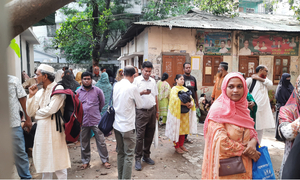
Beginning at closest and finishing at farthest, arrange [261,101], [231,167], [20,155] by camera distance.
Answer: [231,167] → [20,155] → [261,101]

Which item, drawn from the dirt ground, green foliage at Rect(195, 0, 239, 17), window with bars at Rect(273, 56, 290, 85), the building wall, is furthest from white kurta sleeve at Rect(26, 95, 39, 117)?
window with bars at Rect(273, 56, 290, 85)

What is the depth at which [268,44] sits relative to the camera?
34.5 feet

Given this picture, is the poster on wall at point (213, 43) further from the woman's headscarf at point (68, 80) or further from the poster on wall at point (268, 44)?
the woman's headscarf at point (68, 80)

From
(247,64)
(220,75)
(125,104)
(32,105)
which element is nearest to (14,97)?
(32,105)

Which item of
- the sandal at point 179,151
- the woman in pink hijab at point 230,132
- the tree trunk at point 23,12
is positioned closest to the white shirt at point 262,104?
the sandal at point 179,151

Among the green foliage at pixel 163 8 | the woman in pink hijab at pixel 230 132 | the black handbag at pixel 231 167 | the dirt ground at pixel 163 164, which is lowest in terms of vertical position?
the dirt ground at pixel 163 164

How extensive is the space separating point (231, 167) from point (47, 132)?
8.10 feet

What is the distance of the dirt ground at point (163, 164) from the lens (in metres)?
3.88

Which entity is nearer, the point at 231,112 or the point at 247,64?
the point at 231,112

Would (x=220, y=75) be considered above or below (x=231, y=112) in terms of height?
above

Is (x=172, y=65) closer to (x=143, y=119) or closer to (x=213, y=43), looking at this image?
(x=213, y=43)

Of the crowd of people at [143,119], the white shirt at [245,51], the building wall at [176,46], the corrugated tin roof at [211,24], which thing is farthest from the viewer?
the white shirt at [245,51]

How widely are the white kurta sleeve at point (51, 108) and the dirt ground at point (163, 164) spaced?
1484 millimetres

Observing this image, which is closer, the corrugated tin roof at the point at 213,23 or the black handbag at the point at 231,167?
the black handbag at the point at 231,167
